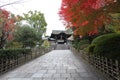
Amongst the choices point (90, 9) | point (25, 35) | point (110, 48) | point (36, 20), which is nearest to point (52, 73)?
point (110, 48)

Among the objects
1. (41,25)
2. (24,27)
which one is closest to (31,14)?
(41,25)

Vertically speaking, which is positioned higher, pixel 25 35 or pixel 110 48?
pixel 25 35

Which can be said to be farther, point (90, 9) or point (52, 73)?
point (52, 73)

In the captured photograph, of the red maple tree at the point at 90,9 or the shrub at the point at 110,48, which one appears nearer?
the red maple tree at the point at 90,9

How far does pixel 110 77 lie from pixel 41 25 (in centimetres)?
4646

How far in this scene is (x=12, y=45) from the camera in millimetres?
25641

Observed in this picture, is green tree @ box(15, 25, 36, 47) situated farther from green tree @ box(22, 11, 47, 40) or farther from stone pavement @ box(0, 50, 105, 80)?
green tree @ box(22, 11, 47, 40)

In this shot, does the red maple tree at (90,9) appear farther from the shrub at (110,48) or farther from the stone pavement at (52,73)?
the stone pavement at (52,73)

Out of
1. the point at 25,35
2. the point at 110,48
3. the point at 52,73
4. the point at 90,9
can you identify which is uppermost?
the point at 90,9

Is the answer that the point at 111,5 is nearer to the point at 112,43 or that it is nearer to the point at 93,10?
the point at 93,10

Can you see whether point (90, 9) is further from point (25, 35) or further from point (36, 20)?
point (36, 20)

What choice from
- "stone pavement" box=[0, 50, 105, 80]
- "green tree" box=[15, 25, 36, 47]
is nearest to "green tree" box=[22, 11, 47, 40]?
"green tree" box=[15, 25, 36, 47]

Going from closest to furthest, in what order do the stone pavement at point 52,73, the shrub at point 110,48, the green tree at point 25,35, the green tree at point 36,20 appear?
the stone pavement at point 52,73, the shrub at point 110,48, the green tree at point 25,35, the green tree at point 36,20

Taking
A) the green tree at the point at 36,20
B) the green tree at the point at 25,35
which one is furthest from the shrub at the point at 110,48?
the green tree at the point at 36,20
